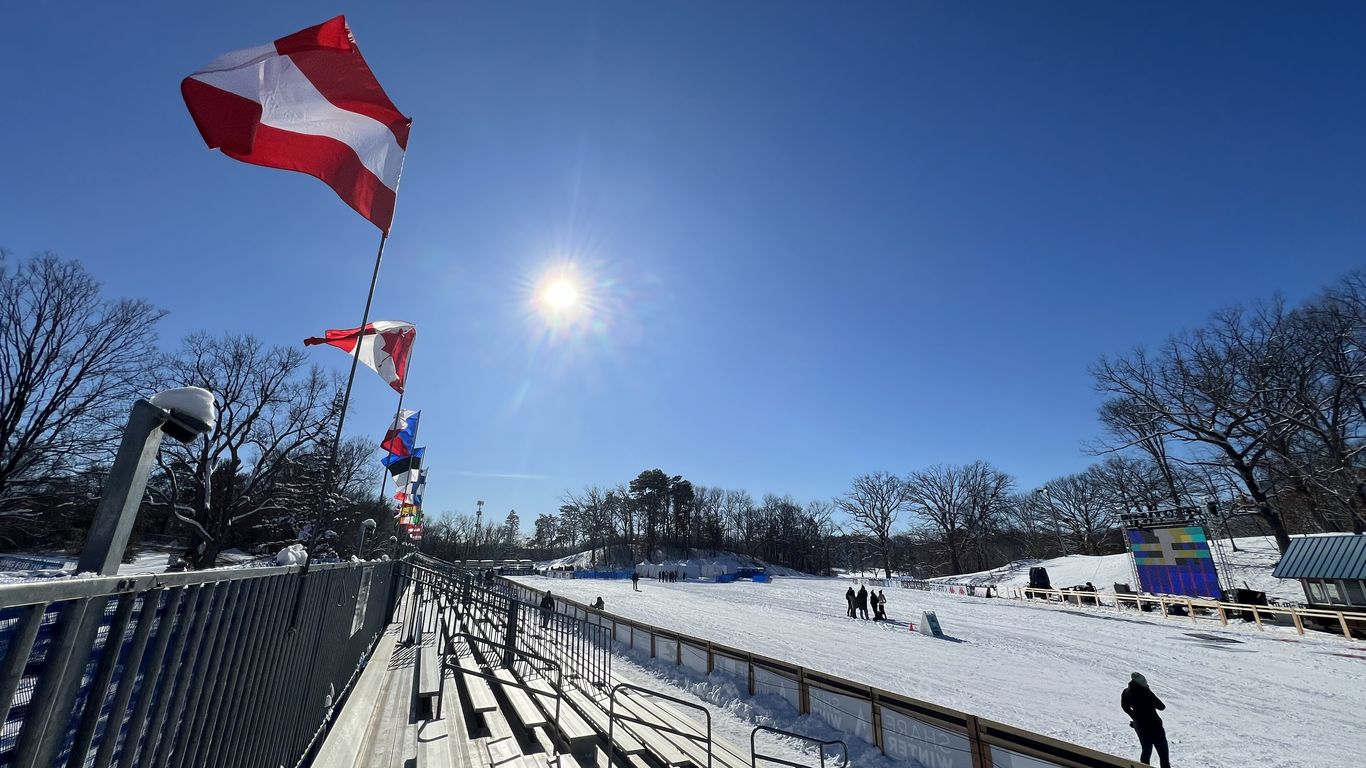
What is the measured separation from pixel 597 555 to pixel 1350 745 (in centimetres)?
9673

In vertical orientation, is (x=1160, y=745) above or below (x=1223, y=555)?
below

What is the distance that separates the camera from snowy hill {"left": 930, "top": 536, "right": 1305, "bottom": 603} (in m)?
33.4

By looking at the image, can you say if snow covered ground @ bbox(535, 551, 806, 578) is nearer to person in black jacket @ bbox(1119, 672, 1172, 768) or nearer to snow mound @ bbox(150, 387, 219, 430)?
person in black jacket @ bbox(1119, 672, 1172, 768)

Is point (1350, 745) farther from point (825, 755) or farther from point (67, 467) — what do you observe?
point (67, 467)

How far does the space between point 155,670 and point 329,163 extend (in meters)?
4.52

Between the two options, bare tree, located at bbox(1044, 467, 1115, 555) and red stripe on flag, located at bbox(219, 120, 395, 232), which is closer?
red stripe on flag, located at bbox(219, 120, 395, 232)

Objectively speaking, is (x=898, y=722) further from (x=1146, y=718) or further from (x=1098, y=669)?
(x=1098, y=669)

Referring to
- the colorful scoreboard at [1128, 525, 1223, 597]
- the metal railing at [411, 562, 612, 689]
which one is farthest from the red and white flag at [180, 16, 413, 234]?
the colorful scoreboard at [1128, 525, 1223, 597]

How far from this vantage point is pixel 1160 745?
8328 millimetres

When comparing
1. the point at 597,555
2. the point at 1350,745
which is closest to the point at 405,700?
the point at 1350,745

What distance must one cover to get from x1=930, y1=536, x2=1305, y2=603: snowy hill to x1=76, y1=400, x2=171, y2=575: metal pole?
45.8 metres

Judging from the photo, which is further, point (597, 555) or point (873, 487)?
point (597, 555)

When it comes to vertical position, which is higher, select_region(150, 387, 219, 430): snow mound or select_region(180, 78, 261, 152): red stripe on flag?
select_region(180, 78, 261, 152): red stripe on flag

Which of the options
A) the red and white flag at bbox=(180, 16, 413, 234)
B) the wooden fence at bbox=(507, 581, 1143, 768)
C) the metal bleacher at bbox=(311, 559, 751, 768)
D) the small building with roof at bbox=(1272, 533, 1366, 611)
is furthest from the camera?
the small building with roof at bbox=(1272, 533, 1366, 611)
